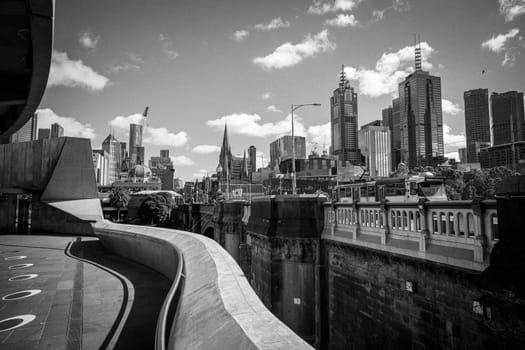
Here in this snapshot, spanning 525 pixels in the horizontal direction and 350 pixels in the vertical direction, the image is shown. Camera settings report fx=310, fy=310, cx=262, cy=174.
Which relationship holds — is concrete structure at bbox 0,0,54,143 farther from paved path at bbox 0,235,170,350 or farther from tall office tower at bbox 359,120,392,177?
tall office tower at bbox 359,120,392,177

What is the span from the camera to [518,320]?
5.96 meters


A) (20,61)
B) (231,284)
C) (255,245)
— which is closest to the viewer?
(231,284)

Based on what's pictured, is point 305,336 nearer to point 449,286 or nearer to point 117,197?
point 449,286

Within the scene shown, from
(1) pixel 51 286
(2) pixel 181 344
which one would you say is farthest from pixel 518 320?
(1) pixel 51 286

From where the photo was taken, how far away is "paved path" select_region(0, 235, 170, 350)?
587 centimetres

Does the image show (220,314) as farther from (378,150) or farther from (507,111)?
(378,150)

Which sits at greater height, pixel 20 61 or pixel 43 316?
pixel 20 61

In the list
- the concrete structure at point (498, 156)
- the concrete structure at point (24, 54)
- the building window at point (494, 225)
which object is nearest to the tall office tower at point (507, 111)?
the concrete structure at point (498, 156)

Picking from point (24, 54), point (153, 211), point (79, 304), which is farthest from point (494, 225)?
point (153, 211)

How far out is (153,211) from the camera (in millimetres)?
69375

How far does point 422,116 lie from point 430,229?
200 meters

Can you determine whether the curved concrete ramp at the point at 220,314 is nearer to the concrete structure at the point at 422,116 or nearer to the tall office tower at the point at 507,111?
the tall office tower at the point at 507,111

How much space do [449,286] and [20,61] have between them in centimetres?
1483

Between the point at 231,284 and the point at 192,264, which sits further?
the point at 192,264
